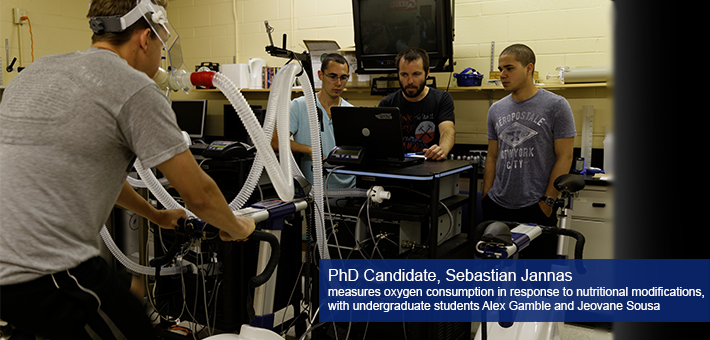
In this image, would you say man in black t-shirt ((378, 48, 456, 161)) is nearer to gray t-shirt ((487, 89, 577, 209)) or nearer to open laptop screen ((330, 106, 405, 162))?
gray t-shirt ((487, 89, 577, 209))

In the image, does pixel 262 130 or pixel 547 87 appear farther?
pixel 547 87

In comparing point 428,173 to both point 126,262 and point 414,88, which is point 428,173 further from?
point 126,262

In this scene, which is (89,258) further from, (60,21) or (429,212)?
(60,21)

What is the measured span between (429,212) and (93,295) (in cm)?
138

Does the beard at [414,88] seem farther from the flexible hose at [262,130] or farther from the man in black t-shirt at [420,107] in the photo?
the flexible hose at [262,130]

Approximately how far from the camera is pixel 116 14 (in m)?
1.33

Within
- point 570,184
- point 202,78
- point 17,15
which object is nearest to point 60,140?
point 202,78

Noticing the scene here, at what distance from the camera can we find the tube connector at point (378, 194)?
221cm

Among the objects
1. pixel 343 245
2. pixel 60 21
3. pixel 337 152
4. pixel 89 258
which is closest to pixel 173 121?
pixel 89 258

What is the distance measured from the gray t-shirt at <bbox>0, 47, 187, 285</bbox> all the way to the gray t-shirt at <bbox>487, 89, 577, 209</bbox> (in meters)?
2.07

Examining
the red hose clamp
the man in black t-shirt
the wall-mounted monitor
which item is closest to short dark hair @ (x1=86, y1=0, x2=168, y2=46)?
the red hose clamp

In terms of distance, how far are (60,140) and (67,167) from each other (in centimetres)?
7

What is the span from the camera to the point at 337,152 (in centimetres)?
237

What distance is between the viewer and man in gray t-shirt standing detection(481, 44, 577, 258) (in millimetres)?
2725
